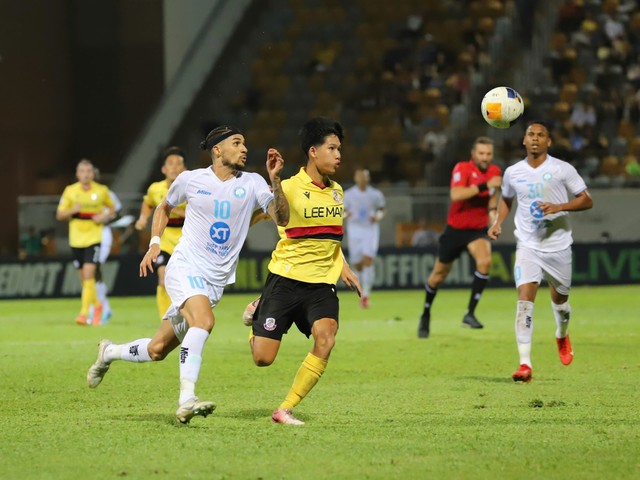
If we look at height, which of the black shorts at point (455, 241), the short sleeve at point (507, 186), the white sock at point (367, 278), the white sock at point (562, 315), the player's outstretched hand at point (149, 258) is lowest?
the white sock at point (367, 278)

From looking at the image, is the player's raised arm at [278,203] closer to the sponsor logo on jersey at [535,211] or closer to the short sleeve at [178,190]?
the short sleeve at [178,190]

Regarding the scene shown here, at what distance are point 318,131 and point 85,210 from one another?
11.0 metres

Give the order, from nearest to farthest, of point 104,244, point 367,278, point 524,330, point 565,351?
1. point 524,330
2. point 565,351
3. point 104,244
4. point 367,278

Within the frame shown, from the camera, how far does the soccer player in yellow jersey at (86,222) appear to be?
19109mm

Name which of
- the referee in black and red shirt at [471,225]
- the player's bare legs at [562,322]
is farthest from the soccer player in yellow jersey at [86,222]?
the player's bare legs at [562,322]

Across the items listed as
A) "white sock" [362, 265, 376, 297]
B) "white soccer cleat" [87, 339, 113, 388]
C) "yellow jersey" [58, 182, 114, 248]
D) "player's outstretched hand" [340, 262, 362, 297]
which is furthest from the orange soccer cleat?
"white sock" [362, 265, 376, 297]

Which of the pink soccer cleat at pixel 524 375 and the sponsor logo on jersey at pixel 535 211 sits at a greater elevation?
the sponsor logo on jersey at pixel 535 211

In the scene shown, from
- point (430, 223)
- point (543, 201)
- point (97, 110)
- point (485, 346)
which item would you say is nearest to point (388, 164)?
point (430, 223)

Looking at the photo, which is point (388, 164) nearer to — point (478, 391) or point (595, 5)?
point (595, 5)

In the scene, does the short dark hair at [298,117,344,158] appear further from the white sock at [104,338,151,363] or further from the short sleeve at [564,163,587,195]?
the short sleeve at [564,163,587,195]

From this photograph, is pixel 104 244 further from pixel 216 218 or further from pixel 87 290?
pixel 216 218

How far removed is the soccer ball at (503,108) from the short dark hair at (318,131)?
120 inches

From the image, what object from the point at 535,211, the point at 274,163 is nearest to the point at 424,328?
the point at 535,211

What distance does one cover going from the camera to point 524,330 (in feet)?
38.7
